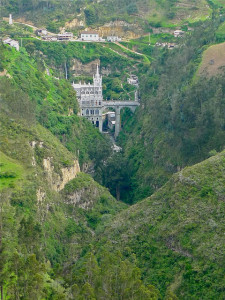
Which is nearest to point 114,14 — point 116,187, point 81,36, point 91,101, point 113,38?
point 113,38

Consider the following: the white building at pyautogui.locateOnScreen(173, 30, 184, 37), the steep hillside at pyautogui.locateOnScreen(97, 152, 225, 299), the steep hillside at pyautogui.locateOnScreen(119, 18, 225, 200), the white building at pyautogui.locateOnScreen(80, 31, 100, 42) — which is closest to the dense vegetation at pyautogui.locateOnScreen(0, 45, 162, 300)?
the steep hillside at pyautogui.locateOnScreen(97, 152, 225, 299)

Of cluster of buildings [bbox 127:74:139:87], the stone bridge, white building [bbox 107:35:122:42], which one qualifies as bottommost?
the stone bridge

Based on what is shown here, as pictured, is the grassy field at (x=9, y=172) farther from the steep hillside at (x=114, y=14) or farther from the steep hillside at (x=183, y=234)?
Answer: the steep hillside at (x=114, y=14)

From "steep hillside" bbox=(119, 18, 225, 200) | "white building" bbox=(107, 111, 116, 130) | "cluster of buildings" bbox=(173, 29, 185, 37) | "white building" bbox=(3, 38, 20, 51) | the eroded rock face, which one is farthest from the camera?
"cluster of buildings" bbox=(173, 29, 185, 37)

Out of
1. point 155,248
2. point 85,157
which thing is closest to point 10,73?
point 85,157

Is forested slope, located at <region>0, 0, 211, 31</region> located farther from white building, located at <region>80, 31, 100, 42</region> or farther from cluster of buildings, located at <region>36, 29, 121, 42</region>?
white building, located at <region>80, 31, 100, 42</region>

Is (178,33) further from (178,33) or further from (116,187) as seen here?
(116,187)

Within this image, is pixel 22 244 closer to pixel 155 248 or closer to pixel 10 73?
pixel 155 248
